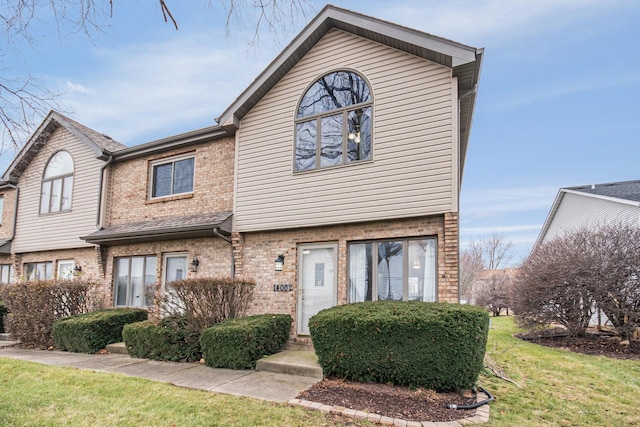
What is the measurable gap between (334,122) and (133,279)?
7.69 m

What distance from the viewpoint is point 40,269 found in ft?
45.6

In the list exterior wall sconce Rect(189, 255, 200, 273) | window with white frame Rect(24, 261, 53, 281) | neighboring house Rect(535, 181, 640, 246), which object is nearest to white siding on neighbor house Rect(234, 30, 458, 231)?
exterior wall sconce Rect(189, 255, 200, 273)

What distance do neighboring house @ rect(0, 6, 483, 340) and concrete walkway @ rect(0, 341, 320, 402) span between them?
6.95 ft

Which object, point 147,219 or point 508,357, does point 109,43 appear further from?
point 508,357

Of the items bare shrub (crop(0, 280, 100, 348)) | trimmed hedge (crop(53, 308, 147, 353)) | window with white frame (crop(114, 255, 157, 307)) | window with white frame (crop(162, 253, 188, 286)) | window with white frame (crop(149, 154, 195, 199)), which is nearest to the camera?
trimmed hedge (crop(53, 308, 147, 353))

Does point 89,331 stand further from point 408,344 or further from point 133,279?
point 408,344

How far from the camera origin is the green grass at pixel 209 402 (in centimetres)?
453

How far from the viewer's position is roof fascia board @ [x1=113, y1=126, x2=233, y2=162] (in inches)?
408

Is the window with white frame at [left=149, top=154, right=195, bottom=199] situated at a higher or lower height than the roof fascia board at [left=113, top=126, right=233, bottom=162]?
lower

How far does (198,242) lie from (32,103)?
6.14 m

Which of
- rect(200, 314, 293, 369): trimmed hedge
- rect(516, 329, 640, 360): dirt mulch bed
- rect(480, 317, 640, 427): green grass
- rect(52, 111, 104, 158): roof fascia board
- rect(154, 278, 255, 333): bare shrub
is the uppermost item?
rect(52, 111, 104, 158): roof fascia board

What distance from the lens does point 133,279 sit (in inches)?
460

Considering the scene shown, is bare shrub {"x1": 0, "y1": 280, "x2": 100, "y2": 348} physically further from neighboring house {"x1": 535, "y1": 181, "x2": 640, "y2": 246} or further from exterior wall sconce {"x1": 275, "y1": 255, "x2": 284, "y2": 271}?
neighboring house {"x1": 535, "y1": 181, "x2": 640, "y2": 246}

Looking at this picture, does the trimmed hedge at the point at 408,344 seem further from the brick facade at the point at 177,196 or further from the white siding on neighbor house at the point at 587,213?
the white siding on neighbor house at the point at 587,213
